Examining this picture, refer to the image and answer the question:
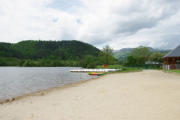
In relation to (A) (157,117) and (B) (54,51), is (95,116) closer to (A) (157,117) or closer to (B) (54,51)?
(A) (157,117)

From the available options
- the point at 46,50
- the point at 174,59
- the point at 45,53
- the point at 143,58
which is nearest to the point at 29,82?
the point at 174,59

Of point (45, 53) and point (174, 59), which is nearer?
point (174, 59)

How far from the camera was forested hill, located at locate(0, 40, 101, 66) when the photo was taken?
363 ft

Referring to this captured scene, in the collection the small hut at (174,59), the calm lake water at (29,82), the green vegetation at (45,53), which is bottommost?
the calm lake water at (29,82)

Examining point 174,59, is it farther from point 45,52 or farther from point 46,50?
point 46,50

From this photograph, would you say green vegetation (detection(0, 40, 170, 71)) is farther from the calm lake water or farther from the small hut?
the calm lake water

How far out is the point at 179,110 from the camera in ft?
13.2

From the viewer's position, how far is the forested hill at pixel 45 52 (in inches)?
4358

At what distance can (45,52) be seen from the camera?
132875mm

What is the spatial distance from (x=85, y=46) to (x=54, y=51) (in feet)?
108

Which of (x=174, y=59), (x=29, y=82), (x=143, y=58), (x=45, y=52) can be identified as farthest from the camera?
(x=45, y=52)

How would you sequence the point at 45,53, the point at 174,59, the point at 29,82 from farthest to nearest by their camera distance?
1. the point at 45,53
2. the point at 174,59
3. the point at 29,82

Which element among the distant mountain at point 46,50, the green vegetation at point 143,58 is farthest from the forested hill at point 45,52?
the green vegetation at point 143,58

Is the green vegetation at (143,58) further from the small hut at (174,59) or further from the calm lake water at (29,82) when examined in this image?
the calm lake water at (29,82)
